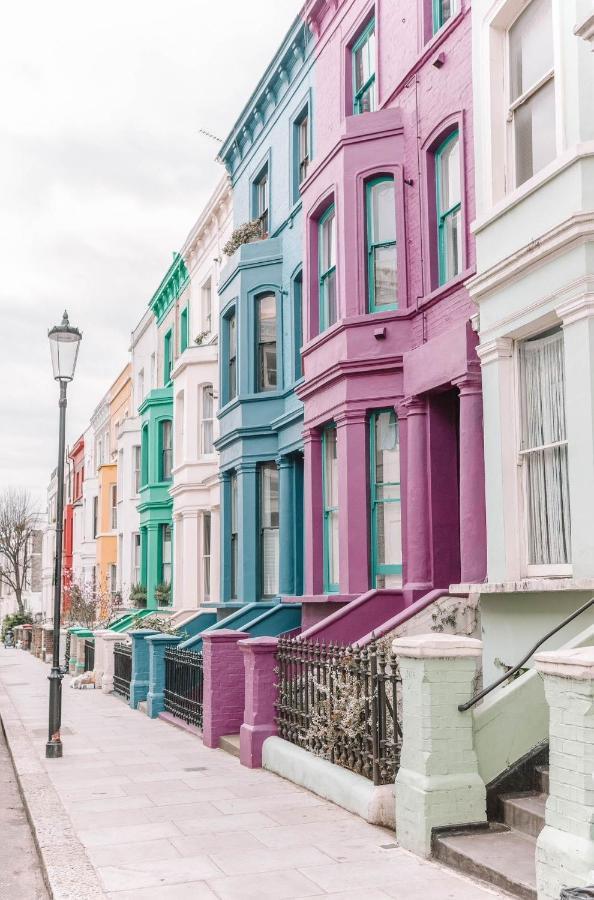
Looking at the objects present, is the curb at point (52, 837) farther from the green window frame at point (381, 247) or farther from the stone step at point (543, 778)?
the green window frame at point (381, 247)

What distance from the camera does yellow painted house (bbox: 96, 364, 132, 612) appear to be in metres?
38.0

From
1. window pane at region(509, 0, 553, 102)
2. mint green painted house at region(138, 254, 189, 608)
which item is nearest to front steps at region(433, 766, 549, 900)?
window pane at region(509, 0, 553, 102)

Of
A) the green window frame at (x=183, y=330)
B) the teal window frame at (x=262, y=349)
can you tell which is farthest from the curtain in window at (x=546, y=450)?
the green window frame at (x=183, y=330)

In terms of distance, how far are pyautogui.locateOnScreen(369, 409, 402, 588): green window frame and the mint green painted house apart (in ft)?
51.2

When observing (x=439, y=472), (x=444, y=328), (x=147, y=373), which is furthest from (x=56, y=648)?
(x=147, y=373)

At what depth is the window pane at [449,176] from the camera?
12.5 metres

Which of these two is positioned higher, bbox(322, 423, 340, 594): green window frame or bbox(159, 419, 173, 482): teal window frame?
bbox(159, 419, 173, 482): teal window frame

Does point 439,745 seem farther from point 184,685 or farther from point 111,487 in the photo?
point 111,487

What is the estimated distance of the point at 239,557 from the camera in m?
18.4

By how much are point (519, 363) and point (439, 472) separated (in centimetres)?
284

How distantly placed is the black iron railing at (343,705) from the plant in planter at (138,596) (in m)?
19.0

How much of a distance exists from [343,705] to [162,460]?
20892mm

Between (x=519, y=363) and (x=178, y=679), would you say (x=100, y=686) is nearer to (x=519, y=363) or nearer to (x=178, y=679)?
(x=178, y=679)

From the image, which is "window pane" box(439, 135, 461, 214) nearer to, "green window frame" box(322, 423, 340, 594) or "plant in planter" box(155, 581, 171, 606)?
"green window frame" box(322, 423, 340, 594)
